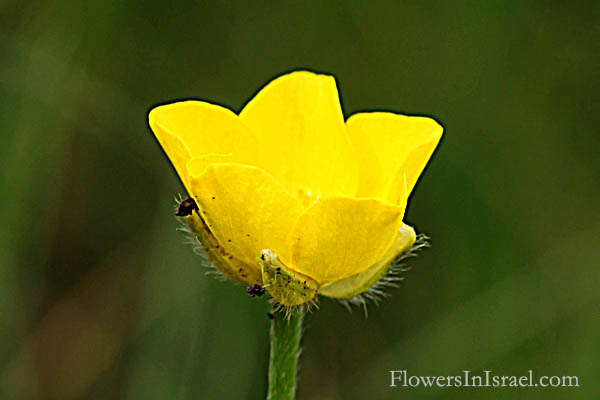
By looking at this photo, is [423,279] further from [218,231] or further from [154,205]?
[218,231]

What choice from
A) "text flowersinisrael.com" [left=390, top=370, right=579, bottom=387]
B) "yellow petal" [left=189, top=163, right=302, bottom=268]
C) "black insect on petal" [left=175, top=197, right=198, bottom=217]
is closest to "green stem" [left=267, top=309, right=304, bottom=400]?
"yellow petal" [left=189, top=163, right=302, bottom=268]

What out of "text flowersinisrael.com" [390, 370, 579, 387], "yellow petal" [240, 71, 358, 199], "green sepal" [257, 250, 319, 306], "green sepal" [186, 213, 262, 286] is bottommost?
"green sepal" [257, 250, 319, 306]

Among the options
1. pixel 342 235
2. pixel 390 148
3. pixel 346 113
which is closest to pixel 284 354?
pixel 342 235

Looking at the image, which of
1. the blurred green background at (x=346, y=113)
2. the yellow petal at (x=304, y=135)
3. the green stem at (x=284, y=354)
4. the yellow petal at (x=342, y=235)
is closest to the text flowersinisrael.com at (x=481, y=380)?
the blurred green background at (x=346, y=113)

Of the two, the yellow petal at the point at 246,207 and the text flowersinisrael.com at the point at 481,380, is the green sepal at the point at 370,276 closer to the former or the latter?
the yellow petal at the point at 246,207

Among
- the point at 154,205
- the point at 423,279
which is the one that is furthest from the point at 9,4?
the point at 423,279

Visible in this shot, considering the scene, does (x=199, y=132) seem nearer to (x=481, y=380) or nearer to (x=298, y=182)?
(x=298, y=182)

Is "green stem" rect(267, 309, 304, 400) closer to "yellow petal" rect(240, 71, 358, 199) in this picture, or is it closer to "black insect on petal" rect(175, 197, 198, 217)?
"black insect on petal" rect(175, 197, 198, 217)
